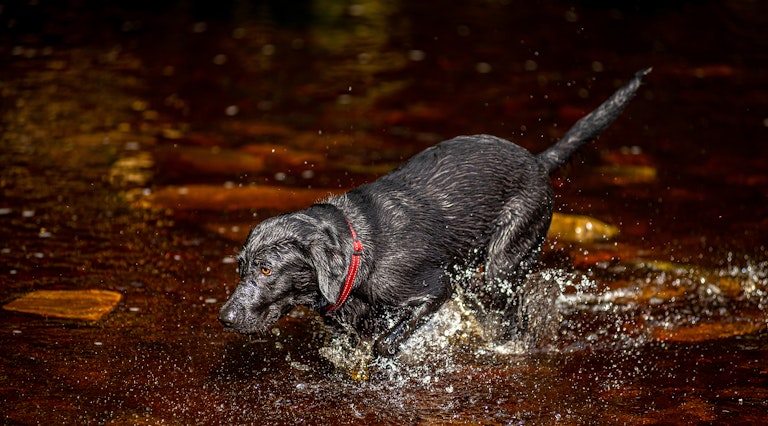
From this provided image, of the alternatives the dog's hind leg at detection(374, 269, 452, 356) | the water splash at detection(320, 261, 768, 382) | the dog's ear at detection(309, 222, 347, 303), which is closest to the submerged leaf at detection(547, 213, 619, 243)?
the water splash at detection(320, 261, 768, 382)

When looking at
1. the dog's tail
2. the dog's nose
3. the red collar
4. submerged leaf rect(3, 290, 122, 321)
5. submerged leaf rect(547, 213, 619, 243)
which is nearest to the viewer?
the dog's nose

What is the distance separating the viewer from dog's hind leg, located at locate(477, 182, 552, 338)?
6.11 metres

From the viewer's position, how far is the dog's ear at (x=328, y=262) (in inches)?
209

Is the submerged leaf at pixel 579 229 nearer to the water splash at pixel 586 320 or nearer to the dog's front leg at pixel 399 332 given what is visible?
the water splash at pixel 586 320

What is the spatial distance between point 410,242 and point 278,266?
84 cm

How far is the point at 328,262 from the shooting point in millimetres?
5332

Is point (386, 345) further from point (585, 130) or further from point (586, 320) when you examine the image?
point (585, 130)

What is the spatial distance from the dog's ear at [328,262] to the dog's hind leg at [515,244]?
1.20 meters

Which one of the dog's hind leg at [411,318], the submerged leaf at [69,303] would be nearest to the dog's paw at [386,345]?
the dog's hind leg at [411,318]

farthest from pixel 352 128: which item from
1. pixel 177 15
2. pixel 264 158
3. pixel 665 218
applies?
pixel 177 15

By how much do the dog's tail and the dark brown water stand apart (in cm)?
17

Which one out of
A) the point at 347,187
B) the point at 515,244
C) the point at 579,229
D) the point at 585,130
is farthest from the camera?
the point at 347,187

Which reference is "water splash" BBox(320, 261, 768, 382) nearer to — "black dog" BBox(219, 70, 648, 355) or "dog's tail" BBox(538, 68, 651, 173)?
"black dog" BBox(219, 70, 648, 355)

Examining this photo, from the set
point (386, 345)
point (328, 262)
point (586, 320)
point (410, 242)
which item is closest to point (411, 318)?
point (386, 345)
